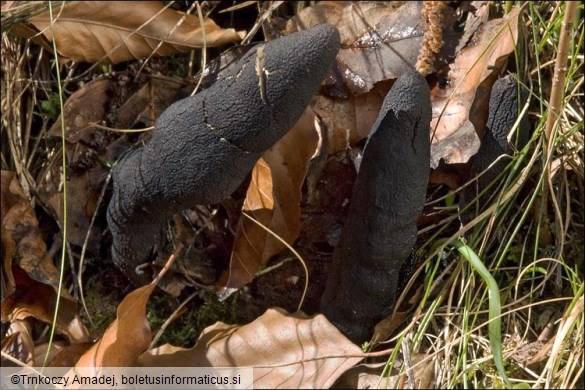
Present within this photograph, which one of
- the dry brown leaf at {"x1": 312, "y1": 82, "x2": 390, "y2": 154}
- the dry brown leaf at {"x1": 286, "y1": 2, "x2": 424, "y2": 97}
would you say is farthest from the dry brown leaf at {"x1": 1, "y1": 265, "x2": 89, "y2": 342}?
the dry brown leaf at {"x1": 286, "y1": 2, "x2": 424, "y2": 97}

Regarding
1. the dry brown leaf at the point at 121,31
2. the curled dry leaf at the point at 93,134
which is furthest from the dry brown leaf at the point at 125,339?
the dry brown leaf at the point at 121,31

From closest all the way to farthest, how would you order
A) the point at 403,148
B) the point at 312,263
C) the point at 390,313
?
the point at 403,148
the point at 390,313
the point at 312,263

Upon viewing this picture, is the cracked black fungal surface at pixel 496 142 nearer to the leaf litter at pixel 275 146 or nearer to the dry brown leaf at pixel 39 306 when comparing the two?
the leaf litter at pixel 275 146

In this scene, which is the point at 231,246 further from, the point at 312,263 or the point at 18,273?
the point at 18,273

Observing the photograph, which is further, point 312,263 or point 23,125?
point 23,125

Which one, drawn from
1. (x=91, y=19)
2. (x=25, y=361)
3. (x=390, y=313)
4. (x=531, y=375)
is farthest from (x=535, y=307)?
(x=91, y=19)

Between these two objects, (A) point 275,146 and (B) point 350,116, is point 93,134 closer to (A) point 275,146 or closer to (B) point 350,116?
(A) point 275,146
